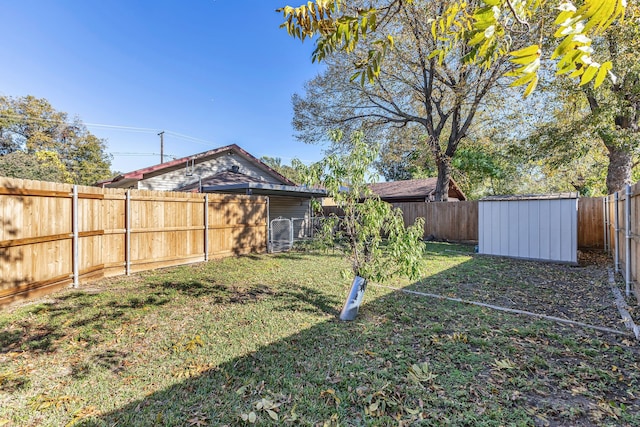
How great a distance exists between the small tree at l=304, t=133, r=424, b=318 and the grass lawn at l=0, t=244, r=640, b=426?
75cm

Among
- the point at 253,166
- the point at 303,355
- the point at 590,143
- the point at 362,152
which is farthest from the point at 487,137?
the point at 303,355

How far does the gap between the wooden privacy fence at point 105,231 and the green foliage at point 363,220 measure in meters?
4.52

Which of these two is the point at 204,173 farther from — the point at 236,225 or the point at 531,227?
the point at 531,227

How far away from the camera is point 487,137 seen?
14.9 metres

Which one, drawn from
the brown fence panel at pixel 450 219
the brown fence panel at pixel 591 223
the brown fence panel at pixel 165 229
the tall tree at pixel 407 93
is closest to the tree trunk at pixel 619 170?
the brown fence panel at pixel 591 223

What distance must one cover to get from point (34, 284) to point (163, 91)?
14.2 metres

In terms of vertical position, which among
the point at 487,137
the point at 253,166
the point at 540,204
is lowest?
the point at 540,204

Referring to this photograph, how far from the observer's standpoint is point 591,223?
1055 centimetres

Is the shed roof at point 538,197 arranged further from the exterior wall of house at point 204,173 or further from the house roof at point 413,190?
the exterior wall of house at point 204,173

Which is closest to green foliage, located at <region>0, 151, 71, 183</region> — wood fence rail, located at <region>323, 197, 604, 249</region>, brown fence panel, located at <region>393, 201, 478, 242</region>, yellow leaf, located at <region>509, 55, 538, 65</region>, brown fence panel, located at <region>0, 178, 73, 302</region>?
brown fence panel, located at <region>0, 178, 73, 302</region>

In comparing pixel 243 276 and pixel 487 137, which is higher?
pixel 487 137

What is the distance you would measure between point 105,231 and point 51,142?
1079 inches

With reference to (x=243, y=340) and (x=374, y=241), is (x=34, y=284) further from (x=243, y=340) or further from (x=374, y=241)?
(x=374, y=241)

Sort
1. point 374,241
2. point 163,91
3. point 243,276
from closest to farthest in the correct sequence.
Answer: point 374,241 → point 243,276 → point 163,91
